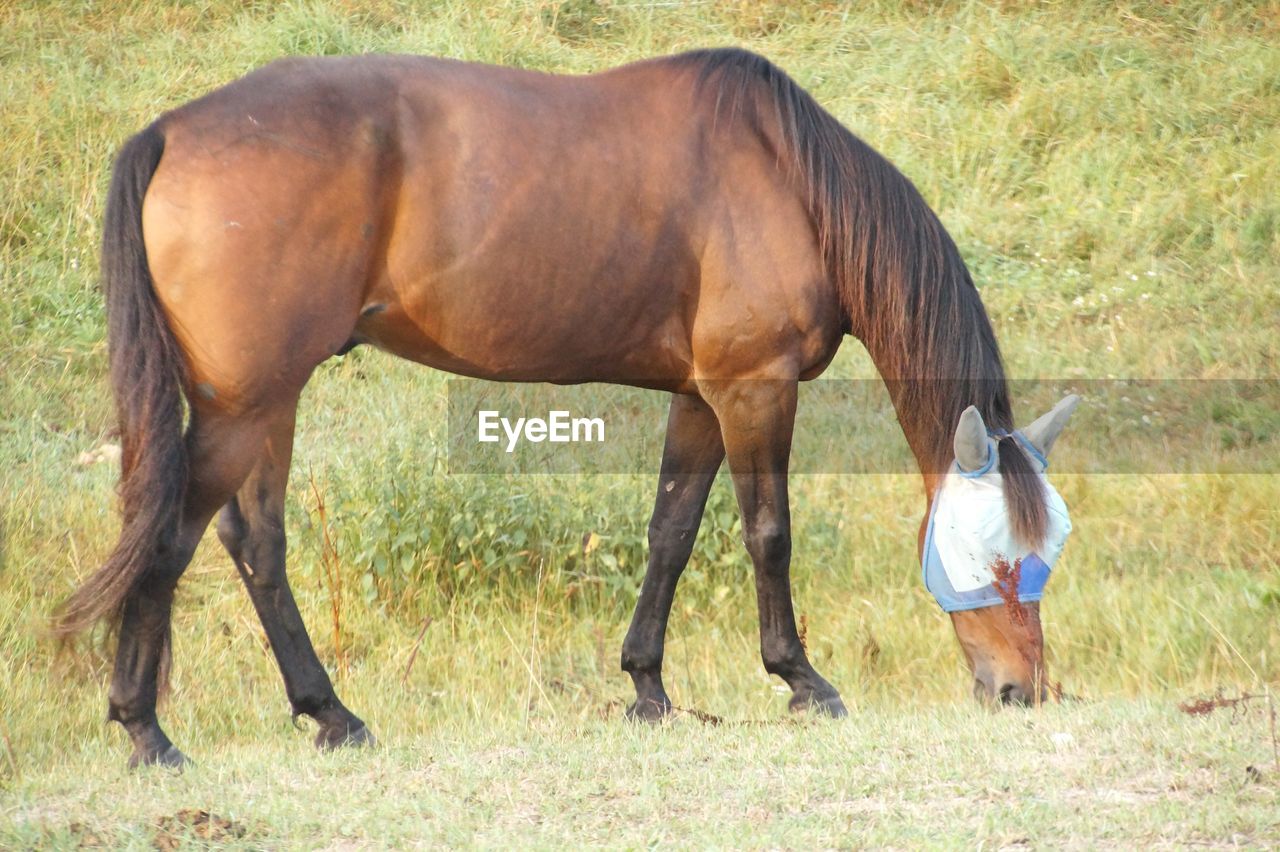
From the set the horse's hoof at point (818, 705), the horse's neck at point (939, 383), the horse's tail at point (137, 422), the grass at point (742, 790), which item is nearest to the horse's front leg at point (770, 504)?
the horse's hoof at point (818, 705)

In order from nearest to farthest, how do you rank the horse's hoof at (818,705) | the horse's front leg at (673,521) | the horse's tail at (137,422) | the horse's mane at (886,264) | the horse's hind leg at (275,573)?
the horse's tail at (137,422) → the horse's hind leg at (275,573) → the horse's mane at (886,264) → the horse's hoof at (818,705) → the horse's front leg at (673,521)

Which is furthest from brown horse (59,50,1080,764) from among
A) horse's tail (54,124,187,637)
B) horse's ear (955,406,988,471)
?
horse's ear (955,406,988,471)

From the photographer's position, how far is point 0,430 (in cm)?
750

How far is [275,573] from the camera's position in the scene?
168 inches

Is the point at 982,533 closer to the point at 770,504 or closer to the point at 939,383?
the point at 939,383

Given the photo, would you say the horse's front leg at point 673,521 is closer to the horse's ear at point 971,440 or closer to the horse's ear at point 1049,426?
the horse's ear at point 971,440

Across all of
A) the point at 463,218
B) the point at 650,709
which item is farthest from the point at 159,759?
the point at 463,218

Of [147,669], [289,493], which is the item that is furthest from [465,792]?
[289,493]

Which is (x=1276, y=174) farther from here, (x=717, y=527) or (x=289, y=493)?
(x=289, y=493)

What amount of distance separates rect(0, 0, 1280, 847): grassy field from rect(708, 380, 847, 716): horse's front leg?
34 centimetres

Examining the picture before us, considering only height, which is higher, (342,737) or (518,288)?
(518,288)

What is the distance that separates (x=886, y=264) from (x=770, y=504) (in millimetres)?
862

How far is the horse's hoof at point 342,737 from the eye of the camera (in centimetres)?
430

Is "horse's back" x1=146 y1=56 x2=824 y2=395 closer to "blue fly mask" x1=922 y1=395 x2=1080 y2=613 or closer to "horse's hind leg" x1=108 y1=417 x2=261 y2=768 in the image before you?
"horse's hind leg" x1=108 y1=417 x2=261 y2=768
